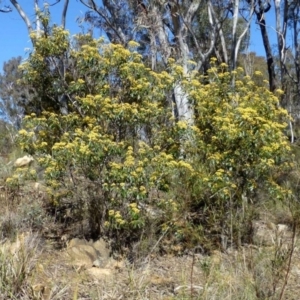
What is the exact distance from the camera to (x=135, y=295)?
362 centimetres

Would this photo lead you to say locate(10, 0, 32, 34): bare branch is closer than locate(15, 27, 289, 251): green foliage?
No

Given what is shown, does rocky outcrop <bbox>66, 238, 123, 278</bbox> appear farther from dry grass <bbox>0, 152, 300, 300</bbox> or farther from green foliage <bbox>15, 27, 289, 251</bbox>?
green foliage <bbox>15, 27, 289, 251</bbox>

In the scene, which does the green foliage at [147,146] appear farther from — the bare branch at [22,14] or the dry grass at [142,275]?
the bare branch at [22,14]

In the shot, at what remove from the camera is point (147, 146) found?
507 centimetres

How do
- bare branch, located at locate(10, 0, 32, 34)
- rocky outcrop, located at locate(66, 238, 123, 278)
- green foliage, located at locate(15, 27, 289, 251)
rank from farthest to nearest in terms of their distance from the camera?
bare branch, located at locate(10, 0, 32, 34) → green foliage, located at locate(15, 27, 289, 251) → rocky outcrop, located at locate(66, 238, 123, 278)

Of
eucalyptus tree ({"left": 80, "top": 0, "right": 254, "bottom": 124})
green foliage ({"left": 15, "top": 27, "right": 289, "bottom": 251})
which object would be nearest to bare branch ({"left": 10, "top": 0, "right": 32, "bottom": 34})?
eucalyptus tree ({"left": 80, "top": 0, "right": 254, "bottom": 124})

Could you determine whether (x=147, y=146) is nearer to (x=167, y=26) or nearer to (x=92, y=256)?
(x=92, y=256)

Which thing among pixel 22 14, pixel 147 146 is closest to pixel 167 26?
pixel 22 14

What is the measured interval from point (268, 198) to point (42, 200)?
8.22 ft

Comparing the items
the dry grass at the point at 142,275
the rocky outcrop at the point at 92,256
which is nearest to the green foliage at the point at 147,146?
the rocky outcrop at the point at 92,256

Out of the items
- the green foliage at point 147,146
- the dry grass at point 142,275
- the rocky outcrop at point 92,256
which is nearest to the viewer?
the dry grass at point 142,275

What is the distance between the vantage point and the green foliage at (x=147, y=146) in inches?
193

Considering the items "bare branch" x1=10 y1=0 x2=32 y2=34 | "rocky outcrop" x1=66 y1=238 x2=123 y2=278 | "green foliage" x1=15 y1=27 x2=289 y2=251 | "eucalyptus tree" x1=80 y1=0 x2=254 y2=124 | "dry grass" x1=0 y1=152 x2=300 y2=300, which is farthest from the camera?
"bare branch" x1=10 y1=0 x2=32 y2=34

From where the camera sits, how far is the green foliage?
4.90m
